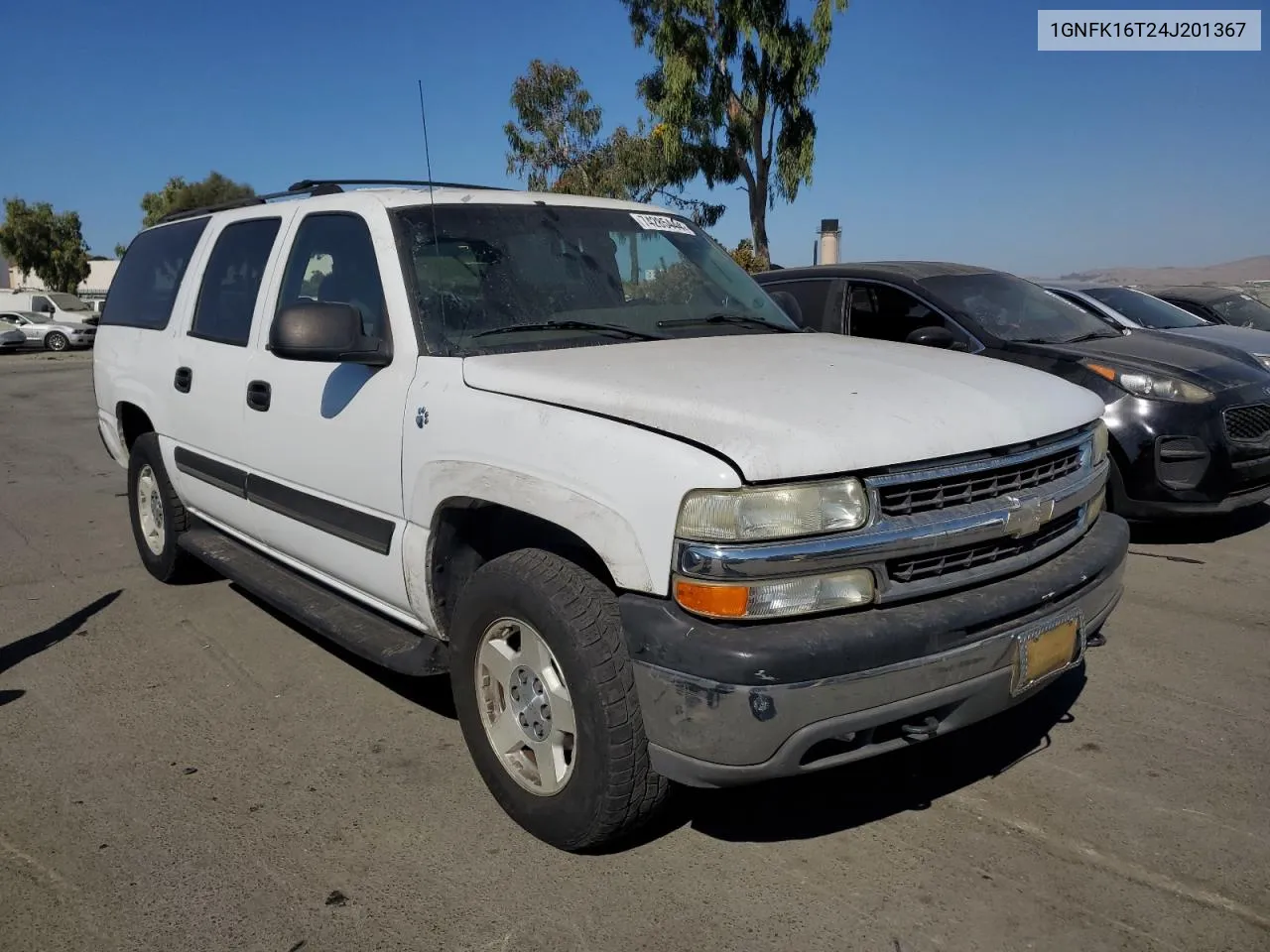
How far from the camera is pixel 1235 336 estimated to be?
9391 mm

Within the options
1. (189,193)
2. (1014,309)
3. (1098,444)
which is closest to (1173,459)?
(1014,309)

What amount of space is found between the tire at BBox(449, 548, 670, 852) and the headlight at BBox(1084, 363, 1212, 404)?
4515 millimetres

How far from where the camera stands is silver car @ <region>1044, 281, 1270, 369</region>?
8.79 metres

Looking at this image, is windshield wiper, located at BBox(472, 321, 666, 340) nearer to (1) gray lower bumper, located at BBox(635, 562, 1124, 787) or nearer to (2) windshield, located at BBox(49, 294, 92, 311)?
(1) gray lower bumper, located at BBox(635, 562, 1124, 787)

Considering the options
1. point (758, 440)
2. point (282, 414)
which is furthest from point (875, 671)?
point (282, 414)

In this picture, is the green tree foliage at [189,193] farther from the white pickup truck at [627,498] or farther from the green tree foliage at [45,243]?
the white pickup truck at [627,498]

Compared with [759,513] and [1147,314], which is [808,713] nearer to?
[759,513]

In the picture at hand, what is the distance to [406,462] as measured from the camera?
336 cm

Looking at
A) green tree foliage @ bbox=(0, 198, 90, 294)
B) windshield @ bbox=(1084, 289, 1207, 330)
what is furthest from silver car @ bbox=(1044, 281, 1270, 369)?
green tree foliage @ bbox=(0, 198, 90, 294)

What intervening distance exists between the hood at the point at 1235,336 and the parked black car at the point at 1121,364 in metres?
2.00

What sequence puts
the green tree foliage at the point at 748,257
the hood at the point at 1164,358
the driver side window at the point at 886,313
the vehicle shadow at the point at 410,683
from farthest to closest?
the green tree foliage at the point at 748,257 < the driver side window at the point at 886,313 < the hood at the point at 1164,358 < the vehicle shadow at the point at 410,683

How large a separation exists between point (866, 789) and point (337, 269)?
2712 millimetres

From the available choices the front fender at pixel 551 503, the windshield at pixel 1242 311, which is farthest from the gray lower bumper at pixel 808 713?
the windshield at pixel 1242 311

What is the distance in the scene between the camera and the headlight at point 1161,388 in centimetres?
599
